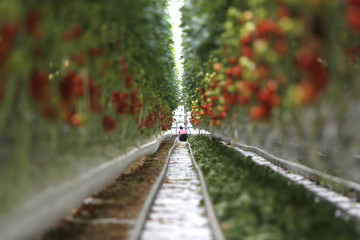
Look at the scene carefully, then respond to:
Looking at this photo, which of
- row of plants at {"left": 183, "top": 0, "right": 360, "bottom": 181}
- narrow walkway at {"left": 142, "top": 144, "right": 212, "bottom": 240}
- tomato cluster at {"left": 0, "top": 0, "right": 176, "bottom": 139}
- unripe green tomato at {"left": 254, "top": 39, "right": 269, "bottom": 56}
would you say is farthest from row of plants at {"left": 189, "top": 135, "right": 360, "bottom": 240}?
tomato cluster at {"left": 0, "top": 0, "right": 176, "bottom": 139}

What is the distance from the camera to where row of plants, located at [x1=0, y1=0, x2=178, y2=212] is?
4059mm

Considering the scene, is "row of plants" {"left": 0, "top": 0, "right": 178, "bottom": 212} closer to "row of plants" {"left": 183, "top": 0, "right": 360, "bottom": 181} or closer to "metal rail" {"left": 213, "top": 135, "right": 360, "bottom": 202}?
"row of plants" {"left": 183, "top": 0, "right": 360, "bottom": 181}

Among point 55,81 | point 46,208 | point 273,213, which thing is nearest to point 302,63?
point 273,213

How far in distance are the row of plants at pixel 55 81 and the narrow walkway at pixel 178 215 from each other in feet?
5.28

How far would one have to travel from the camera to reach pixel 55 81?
754 centimetres

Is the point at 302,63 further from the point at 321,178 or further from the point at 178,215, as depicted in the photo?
the point at 321,178

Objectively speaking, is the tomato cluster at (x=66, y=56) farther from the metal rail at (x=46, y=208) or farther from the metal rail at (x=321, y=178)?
the metal rail at (x=321, y=178)

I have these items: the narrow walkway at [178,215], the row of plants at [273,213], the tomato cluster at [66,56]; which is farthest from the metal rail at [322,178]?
the tomato cluster at [66,56]

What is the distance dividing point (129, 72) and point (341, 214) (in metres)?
5.67

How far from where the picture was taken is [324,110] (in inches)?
195

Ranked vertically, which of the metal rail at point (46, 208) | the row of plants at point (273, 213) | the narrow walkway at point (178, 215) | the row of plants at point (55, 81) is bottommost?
the narrow walkway at point (178, 215)

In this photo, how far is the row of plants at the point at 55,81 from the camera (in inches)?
160

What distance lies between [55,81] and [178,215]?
337 centimetres

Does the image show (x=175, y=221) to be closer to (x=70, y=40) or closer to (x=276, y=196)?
(x=276, y=196)
